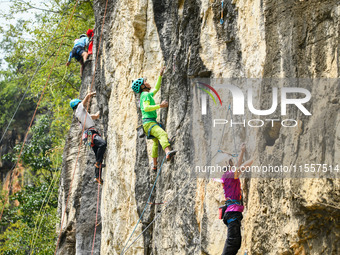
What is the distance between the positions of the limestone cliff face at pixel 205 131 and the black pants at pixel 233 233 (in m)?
0.11

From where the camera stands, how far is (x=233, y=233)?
560 centimetres

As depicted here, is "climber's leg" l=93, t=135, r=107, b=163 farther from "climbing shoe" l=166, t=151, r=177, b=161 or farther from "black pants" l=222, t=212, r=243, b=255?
"black pants" l=222, t=212, r=243, b=255

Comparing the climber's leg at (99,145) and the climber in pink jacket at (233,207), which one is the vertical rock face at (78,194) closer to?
the climber's leg at (99,145)

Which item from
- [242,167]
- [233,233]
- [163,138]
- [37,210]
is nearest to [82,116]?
[163,138]

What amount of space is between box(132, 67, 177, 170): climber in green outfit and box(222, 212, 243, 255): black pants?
228 centimetres

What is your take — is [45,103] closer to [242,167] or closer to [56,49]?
[56,49]

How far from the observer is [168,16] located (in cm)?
926

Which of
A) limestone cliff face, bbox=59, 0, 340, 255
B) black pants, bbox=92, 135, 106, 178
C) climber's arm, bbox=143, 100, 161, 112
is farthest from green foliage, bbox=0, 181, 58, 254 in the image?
climber's arm, bbox=143, 100, 161, 112

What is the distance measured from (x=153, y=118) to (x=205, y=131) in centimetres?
148

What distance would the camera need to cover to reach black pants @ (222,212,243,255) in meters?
5.60

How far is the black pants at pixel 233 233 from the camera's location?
221 inches

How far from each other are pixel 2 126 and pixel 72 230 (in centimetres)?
1779

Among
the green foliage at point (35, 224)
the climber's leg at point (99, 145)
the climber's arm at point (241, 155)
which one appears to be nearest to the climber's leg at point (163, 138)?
the climber's arm at point (241, 155)

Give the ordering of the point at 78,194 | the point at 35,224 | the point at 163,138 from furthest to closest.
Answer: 1. the point at 35,224
2. the point at 78,194
3. the point at 163,138
